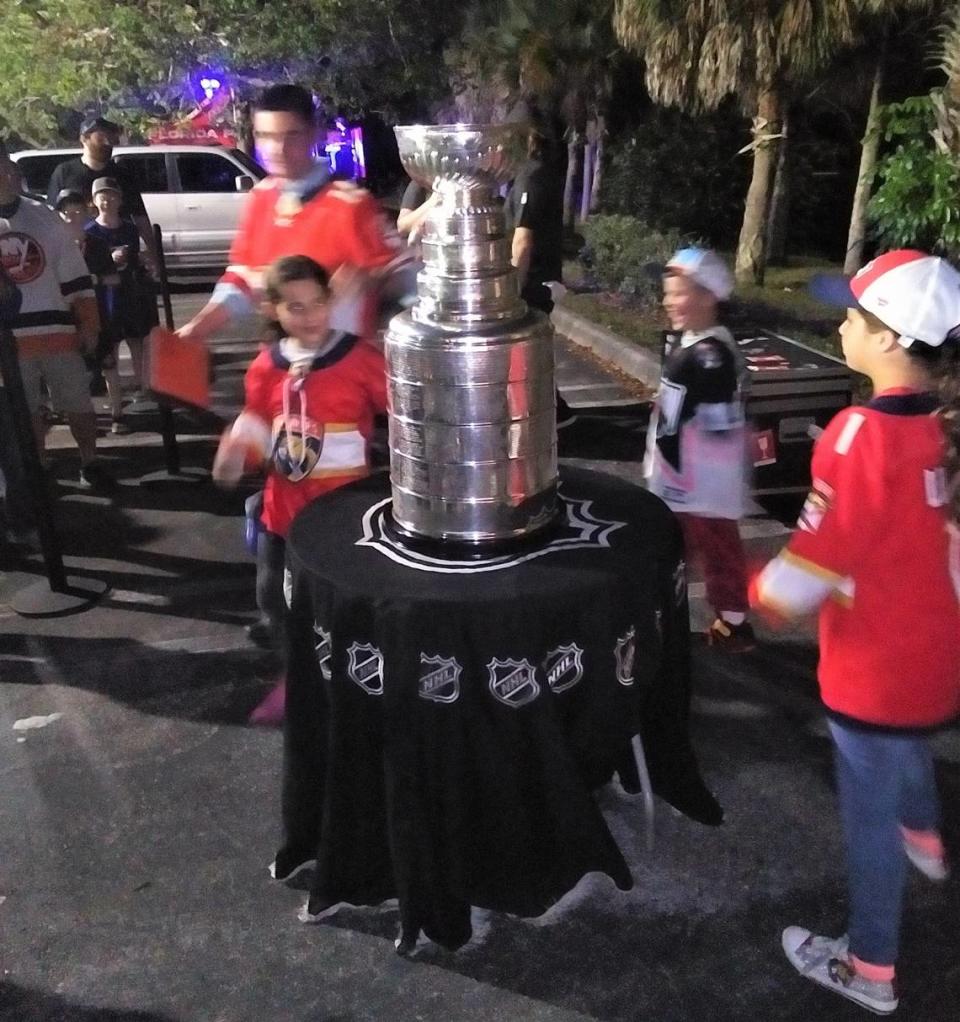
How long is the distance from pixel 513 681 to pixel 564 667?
118 millimetres

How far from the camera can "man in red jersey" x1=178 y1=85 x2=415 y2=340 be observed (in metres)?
3.38

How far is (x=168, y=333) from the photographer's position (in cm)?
301

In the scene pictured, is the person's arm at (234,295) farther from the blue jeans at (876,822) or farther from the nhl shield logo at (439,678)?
the blue jeans at (876,822)

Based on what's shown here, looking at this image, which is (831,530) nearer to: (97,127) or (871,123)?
(97,127)

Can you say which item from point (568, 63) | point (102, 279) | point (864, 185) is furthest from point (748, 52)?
point (102, 279)

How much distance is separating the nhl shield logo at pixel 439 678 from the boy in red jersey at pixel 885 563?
643 mm

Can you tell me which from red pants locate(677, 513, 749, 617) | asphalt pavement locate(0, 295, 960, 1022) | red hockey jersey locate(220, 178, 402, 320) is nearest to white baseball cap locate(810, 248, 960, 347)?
asphalt pavement locate(0, 295, 960, 1022)

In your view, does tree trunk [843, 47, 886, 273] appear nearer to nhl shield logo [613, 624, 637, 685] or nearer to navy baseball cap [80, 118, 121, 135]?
navy baseball cap [80, 118, 121, 135]

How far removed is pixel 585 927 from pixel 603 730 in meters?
0.67

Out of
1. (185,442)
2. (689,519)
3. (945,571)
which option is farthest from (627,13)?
(945,571)

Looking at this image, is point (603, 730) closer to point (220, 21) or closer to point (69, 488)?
point (69, 488)

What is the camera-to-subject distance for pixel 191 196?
13.6m

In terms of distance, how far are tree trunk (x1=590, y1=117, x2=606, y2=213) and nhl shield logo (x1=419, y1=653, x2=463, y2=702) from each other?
49.1 feet

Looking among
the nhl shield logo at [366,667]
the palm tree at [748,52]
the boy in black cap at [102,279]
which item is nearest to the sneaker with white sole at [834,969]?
the nhl shield logo at [366,667]
